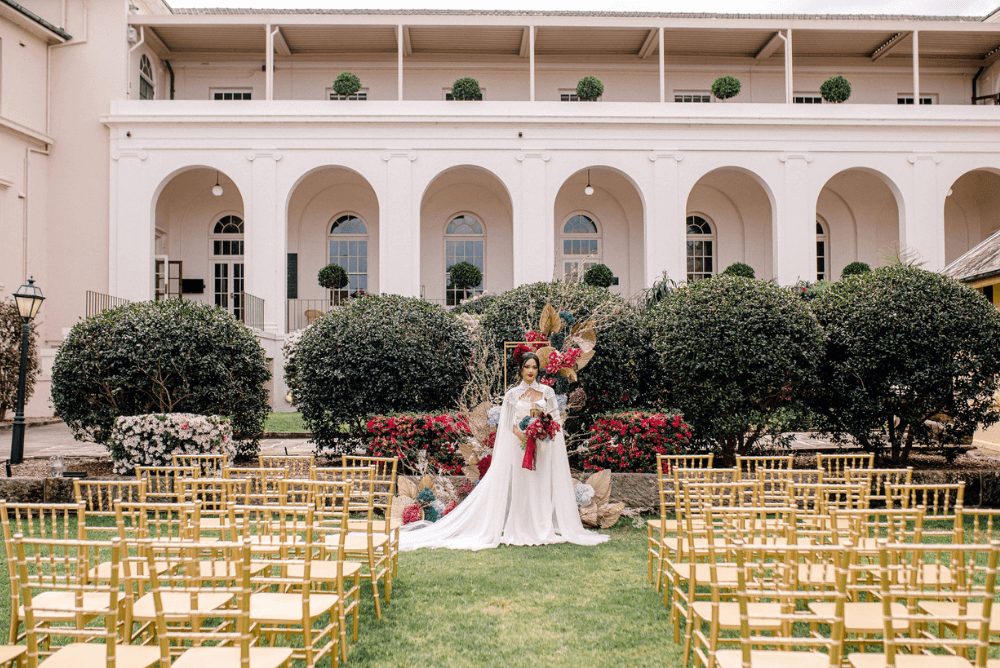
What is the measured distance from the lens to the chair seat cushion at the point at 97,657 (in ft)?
9.38

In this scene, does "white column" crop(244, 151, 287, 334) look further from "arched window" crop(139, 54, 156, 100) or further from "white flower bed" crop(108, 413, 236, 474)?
"white flower bed" crop(108, 413, 236, 474)

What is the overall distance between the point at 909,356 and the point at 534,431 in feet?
16.8

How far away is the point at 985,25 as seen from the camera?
18.8 m

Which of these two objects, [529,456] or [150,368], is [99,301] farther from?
[529,456]

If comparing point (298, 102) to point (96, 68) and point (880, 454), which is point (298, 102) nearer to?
point (96, 68)

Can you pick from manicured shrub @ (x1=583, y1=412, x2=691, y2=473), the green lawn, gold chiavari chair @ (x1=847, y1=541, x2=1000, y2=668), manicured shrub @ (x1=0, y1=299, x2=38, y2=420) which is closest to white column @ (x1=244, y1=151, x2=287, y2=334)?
the green lawn

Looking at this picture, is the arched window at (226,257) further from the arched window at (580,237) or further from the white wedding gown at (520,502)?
the white wedding gown at (520,502)

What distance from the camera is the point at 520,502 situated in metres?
6.62

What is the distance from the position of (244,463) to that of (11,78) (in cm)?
1422

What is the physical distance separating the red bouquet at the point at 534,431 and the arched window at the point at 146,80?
60.6 ft

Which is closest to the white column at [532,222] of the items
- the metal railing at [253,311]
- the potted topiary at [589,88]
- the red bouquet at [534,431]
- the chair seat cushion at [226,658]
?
the potted topiary at [589,88]

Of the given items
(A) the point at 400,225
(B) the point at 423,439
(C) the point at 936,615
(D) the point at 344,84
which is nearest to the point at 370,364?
(B) the point at 423,439

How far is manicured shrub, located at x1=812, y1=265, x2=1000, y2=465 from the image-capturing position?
26.8 ft

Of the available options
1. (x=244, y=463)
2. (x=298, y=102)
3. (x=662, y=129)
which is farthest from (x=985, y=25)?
(x=244, y=463)
